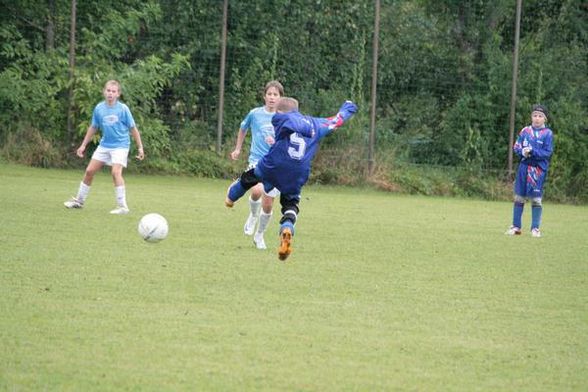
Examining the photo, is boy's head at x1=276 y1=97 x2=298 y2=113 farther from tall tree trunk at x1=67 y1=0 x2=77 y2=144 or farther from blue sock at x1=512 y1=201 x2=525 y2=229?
tall tree trunk at x1=67 y1=0 x2=77 y2=144

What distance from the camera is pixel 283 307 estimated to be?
7551 millimetres

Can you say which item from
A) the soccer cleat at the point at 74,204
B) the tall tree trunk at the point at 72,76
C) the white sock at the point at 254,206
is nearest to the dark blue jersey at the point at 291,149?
the white sock at the point at 254,206

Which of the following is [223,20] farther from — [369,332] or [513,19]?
[369,332]

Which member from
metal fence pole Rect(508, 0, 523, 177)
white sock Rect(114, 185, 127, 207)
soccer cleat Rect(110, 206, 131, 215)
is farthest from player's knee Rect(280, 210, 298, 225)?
metal fence pole Rect(508, 0, 523, 177)

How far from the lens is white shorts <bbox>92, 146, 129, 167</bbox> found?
1417 cm

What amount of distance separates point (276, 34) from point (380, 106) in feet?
8.44

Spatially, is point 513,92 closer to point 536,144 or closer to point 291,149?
point 536,144

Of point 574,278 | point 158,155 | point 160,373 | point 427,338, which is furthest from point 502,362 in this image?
point 158,155

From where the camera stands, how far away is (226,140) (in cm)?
2136

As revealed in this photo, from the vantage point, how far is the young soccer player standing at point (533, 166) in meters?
14.1

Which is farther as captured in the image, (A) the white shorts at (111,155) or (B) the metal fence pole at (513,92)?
(B) the metal fence pole at (513,92)

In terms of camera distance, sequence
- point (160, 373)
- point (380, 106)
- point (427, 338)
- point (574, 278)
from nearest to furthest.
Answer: point (160, 373), point (427, 338), point (574, 278), point (380, 106)

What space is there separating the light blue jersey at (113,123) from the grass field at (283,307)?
125 cm

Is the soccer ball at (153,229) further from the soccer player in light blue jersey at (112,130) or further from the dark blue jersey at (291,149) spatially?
the soccer player in light blue jersey at (112,130)
